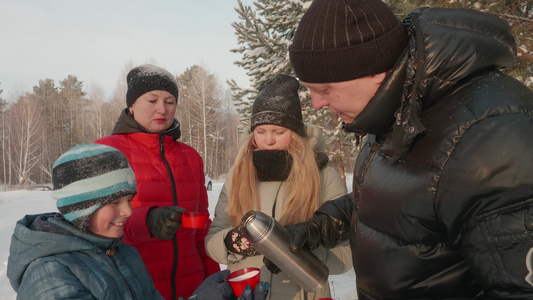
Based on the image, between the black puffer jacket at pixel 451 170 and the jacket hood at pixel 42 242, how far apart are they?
1.31 meters

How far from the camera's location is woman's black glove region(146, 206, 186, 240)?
207cm

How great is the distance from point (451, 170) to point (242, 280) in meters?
1.13

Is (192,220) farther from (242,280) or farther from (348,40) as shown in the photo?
(348,40)

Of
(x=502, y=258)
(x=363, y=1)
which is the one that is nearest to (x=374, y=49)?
(x=363, y=1)

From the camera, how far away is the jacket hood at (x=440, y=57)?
3.44 ft

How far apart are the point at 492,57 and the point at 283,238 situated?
1193 mm

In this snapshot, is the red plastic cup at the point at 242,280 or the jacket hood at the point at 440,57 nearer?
the jacket hood at the point at 440,57

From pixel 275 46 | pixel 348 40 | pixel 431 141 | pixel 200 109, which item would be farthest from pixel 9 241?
pixel 200 109

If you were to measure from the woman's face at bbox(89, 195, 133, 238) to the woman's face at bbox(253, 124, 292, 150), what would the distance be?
3.48 ft

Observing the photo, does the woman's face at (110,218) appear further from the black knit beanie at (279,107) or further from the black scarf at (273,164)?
the black knit beanie at (279,107)

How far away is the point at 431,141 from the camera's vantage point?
1.06 m

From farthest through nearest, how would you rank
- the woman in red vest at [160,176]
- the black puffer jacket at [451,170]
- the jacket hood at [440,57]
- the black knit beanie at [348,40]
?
the woman in red vest at [160,176], the black knit beanie at [348,40], the jacket hood at [440,57], the black puffer jacket at [451,170]

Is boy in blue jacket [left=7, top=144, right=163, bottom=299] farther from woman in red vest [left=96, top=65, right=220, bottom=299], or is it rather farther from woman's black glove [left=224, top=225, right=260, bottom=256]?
woman's black glove [left=224, top=225, right=260, bottom=256]

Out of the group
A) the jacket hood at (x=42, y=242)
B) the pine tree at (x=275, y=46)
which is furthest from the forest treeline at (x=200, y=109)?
the jacket hood at (x=42, y=242)
